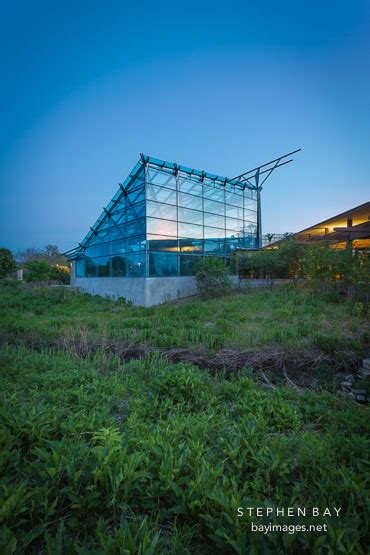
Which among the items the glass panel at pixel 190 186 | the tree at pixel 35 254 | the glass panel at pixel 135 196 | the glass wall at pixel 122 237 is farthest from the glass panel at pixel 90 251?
the tree at pixel 35 254

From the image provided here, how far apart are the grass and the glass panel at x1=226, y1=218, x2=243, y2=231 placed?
13.1m

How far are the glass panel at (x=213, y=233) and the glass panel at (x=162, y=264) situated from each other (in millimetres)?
2824

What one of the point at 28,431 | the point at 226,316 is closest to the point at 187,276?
the point at 226,316

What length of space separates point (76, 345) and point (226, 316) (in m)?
4.68

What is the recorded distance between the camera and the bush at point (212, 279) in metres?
12.5

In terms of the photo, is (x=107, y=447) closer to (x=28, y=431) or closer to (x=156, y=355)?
(x=28, y=431)

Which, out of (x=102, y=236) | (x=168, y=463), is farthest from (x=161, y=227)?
(x=168, y=463)

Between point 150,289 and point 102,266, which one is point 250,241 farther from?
point 102,266

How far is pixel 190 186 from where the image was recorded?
14445 mm

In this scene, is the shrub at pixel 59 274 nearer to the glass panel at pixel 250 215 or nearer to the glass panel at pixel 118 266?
the glass panel at pixel 118 266

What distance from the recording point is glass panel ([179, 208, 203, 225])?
13930mm

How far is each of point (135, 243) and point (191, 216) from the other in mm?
3864

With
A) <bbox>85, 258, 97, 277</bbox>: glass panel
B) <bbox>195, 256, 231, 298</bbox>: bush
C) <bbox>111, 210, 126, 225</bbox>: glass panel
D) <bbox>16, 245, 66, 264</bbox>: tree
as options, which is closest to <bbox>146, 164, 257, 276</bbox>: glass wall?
<bbox>195, 256, 231, 298</bbox>: bush

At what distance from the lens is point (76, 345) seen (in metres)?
5.43
